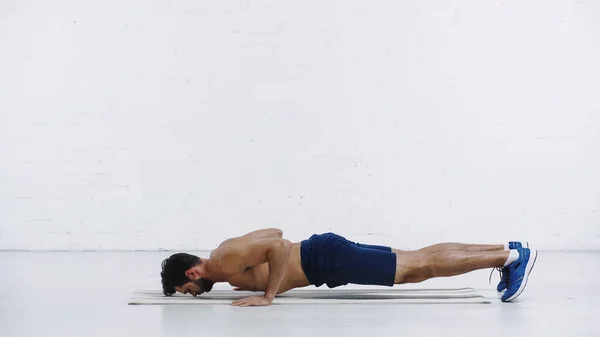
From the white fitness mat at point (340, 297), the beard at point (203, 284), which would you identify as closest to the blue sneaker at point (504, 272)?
the white fitness mat at point (340, 297)

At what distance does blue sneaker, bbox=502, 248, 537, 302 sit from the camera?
476cm

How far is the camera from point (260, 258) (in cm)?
460

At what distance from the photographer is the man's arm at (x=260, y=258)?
4.54 meters

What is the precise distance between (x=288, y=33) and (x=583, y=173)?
3275 mm

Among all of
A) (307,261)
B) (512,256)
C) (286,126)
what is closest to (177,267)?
(307,261)

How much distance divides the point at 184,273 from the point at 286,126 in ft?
13.7

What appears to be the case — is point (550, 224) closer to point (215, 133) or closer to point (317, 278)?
point (215, 133)

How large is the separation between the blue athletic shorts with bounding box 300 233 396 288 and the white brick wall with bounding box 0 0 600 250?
3806 millimetres

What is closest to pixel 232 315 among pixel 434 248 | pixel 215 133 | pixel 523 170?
pixel 434 248

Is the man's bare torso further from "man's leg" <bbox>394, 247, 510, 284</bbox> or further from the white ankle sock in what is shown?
the white ankle sock

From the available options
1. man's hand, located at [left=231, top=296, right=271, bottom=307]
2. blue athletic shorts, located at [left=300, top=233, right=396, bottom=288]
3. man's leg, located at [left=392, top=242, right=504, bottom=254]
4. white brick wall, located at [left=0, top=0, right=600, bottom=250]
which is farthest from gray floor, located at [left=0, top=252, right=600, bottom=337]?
white brick wall, located at [left=0, top=0, right=600, bottom=250]

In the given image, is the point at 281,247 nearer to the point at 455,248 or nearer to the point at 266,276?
the point at 266,276

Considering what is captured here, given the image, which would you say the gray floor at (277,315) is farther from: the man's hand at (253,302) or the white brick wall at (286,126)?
the white brick wall at (286,126)

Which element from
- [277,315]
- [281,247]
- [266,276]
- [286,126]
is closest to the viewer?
[277,315]
